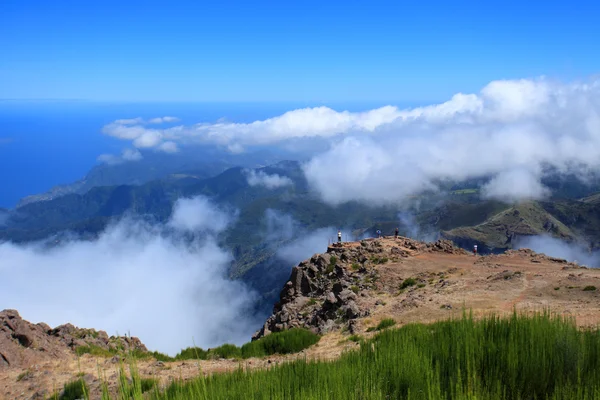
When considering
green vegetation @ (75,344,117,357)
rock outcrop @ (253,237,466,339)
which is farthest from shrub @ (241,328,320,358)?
green vegetation @ (75,344,117,357)

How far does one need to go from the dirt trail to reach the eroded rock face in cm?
77

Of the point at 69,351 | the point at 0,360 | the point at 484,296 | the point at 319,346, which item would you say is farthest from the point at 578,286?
the point at 0,360

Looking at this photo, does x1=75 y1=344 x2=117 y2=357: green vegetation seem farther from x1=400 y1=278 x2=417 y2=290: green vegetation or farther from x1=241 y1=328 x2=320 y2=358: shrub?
x1=400 y1=278 x2=417 y2=290: green vegetation

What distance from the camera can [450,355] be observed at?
7055 millimetres

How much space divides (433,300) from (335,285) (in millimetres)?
8533

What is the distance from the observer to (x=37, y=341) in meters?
20.0

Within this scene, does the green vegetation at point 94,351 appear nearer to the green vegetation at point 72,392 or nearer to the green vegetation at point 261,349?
the green vegetation at point 261,349

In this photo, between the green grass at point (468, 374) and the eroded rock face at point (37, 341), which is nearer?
the green grass at point (468, 374)

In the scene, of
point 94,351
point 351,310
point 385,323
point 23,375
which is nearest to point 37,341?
point 94,351

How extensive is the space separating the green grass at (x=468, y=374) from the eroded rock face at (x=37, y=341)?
43.8 ft

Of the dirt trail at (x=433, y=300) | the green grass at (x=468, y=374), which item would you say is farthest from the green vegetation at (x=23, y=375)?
the green grass at (x=468, y=374)

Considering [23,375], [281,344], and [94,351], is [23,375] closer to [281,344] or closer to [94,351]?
[94,351]

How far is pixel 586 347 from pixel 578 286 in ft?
57.4

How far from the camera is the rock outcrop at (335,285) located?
23594 millimetres
